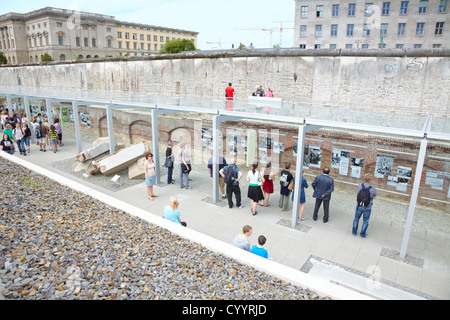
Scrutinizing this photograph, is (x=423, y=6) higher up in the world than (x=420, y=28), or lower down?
higher up

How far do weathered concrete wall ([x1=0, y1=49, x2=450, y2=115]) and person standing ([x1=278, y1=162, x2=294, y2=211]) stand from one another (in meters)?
5.23

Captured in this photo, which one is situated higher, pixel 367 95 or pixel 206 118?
pixel 367 95

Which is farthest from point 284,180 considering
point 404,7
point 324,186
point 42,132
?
Result: point 404,7

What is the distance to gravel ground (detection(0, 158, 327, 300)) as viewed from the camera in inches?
156

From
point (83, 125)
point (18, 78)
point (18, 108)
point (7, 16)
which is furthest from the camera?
point (7, 16)

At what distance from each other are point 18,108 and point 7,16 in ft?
219

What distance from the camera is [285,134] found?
1153 centimetres

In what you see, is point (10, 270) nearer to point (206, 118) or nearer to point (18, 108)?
point (206, 118)

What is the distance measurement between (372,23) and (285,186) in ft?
134

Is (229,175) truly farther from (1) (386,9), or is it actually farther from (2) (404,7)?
(1) (386,9)

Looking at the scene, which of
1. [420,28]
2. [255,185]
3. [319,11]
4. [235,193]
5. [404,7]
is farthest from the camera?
[319,11]

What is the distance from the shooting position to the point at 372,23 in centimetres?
3991

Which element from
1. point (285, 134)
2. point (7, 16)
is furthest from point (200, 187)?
point (7, 16)

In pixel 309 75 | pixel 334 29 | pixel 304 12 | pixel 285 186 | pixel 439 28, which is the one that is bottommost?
pixel 285 186
